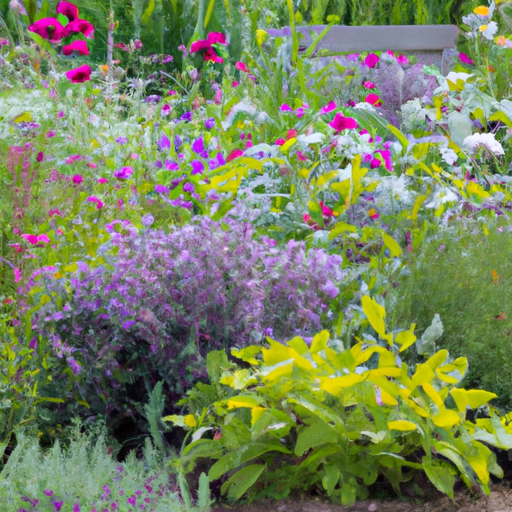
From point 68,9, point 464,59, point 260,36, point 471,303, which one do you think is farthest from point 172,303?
point 464,59

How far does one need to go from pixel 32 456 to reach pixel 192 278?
2.24 ft

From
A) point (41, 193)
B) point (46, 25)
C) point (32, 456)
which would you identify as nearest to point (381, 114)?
point (46, 25)

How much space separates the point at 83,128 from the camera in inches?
175

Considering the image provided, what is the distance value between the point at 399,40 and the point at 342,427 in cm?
509

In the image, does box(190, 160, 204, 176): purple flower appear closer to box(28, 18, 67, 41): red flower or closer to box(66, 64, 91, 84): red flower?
box(66, 64, 91, 84): red flower

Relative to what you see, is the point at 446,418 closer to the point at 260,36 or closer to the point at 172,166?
the point at 172,166

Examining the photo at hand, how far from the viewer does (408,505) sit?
1.98 m

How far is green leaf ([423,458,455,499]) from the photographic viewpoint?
1.85 meters

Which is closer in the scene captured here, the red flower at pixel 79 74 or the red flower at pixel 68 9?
the red flower at pixel 79 74

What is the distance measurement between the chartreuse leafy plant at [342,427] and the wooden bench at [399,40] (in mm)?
4702

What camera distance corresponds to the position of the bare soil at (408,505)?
1926 mm

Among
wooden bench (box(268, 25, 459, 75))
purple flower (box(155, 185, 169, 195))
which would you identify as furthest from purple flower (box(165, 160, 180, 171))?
wooden bench (box(268, 25, 459, 75))

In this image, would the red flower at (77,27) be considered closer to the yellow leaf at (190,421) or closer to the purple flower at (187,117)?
the purple flower at (187,117)

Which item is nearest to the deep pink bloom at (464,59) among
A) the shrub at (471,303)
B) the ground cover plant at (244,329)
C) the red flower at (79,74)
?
the ground cover plant at (244,329)
